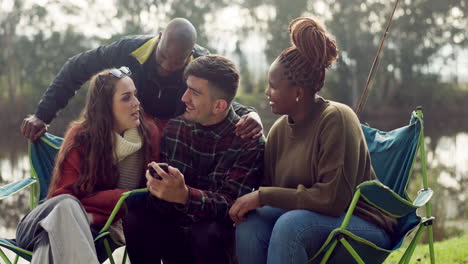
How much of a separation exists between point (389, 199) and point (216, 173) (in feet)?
2.26

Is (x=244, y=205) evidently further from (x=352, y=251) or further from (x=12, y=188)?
(x=12, y=188)

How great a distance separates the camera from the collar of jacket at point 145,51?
10.5ft

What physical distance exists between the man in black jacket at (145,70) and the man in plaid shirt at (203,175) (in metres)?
0.58

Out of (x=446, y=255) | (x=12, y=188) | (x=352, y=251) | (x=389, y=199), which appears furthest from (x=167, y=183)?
(x=446, y=255)

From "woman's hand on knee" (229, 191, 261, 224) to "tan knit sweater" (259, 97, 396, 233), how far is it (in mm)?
29

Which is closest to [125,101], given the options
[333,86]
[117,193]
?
[117,193]

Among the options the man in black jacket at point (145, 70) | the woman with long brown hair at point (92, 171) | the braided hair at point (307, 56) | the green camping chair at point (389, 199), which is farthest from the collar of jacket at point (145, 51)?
the green camping chair at point (389, 199)

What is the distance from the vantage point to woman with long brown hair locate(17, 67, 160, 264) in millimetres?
2275

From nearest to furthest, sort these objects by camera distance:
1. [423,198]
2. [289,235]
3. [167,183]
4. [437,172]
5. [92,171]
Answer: [289,235], [167,183], [423,198], [92,171], [437,172]

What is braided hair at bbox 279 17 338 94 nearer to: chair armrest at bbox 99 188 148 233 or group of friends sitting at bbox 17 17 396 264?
group of friends sitting at bbox 17 17 396 264

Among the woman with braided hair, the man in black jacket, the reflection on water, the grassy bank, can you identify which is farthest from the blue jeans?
the reflection on water

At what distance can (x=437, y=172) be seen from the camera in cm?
851

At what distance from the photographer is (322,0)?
24.8 meters

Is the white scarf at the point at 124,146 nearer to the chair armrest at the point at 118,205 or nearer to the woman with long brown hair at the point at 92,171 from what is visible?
the woman with long brown hair at the point at 92,171
